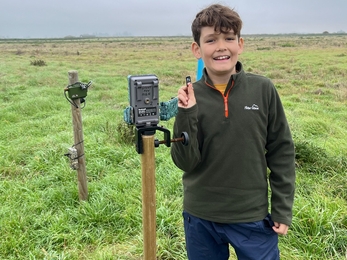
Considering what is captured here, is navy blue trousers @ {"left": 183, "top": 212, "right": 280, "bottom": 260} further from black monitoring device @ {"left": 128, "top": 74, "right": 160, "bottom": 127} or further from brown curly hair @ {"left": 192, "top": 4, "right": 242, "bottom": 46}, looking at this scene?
brown curly hair @ {"left": 192, "top": 4, "right": 242, "bottom": 46}

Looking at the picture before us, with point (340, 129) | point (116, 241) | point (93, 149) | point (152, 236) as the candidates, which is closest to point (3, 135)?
point (93, 149)

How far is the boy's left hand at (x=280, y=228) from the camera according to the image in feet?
5.24

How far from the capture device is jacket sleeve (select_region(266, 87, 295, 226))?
5.27ft

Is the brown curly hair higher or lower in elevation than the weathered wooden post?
higher

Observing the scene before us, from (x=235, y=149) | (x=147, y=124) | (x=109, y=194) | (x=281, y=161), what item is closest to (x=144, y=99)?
(x=147, y=124)

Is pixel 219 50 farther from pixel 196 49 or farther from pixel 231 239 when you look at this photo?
pixel 231 239

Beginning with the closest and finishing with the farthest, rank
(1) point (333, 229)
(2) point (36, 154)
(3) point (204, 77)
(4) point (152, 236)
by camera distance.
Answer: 1. (4) point (152, 236)
2. (3) point (204, 77)
3. (1) point (333, 229)
4. (2) point (36, 154)

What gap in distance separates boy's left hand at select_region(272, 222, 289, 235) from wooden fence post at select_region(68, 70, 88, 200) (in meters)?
2.25

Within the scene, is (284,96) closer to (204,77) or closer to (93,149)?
(93,149)

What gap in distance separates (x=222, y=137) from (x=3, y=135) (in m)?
5.72

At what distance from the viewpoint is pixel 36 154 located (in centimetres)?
484

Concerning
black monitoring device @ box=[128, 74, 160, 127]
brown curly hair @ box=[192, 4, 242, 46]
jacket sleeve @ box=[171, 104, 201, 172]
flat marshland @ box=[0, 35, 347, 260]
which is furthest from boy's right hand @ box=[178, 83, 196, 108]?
flat marshland @ box=[0, 35, 347, 260]

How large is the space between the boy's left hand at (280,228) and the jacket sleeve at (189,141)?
508 mm

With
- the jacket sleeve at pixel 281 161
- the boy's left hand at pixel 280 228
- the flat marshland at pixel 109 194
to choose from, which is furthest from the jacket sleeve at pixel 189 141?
the flat marshland at pixel 109 194
